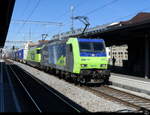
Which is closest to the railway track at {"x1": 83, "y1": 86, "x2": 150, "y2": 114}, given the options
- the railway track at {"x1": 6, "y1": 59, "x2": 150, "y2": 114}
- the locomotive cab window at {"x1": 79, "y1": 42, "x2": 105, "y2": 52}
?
the railway track at {"x1": 6, "y1": 59, "x2": 150, "y2": 114}

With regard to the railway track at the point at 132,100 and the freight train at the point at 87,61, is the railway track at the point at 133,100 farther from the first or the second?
the freight train at the point at 87,61

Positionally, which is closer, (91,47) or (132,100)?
(132,100)

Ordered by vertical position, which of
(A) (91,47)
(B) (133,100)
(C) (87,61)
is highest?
(A) (91,47)

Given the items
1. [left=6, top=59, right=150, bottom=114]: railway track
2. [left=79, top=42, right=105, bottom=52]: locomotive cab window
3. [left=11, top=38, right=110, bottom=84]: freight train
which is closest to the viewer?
[left=6, top=59, right=150, bottom=114]: railway track

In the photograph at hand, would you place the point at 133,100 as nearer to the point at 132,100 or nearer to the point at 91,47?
the point at 132,100

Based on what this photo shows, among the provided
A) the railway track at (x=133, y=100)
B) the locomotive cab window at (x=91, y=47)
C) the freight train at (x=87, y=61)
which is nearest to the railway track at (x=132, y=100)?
the railway track at (x=133, y=100)

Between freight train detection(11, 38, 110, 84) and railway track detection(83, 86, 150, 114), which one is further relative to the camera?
freight train detection(11, 38, 110, 84)

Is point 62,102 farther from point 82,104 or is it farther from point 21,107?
point 21,107

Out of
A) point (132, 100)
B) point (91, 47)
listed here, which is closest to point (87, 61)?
point (91, 47)

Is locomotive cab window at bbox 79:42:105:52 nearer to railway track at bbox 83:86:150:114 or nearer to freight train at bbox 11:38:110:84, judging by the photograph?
freight train at bbox 11:38:110:84

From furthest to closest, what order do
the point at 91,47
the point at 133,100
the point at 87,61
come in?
the point at 91,47
the point at 87,61
the point at 133,100

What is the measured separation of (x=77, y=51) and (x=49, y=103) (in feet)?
17.2

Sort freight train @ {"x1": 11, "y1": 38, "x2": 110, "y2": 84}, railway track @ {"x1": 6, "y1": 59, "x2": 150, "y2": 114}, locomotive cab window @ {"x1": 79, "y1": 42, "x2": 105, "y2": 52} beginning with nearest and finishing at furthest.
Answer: railway track @ {"x1": 6, "y1": 59, "x2": 150, "y2": 114} → freight train @ {"x1": 11, "y1": 38, "x2": 110, "y2": 84} → locomotive cab window @ {"x1": 79, "y1": 42, "x2": 105, "y2": 52}

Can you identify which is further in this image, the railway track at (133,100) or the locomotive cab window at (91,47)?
the locomotive cab window at (91,47)
